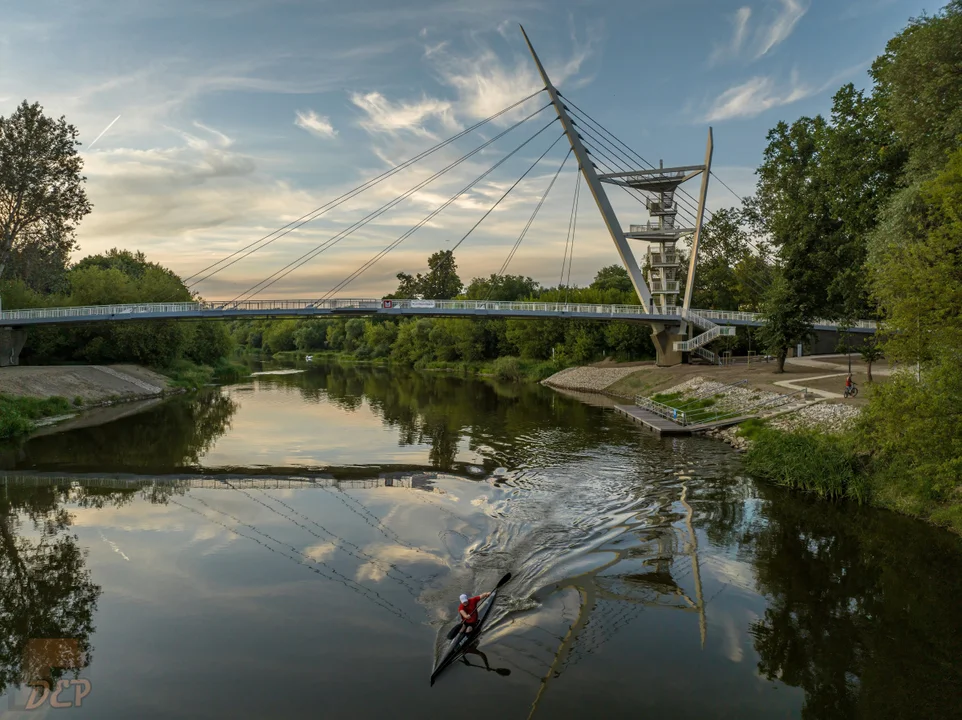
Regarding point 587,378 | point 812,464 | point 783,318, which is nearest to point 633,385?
point 587,378

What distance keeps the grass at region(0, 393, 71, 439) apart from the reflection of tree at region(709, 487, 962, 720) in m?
39.5

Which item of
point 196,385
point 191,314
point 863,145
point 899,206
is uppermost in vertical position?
point 863,145

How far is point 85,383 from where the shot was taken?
5262 cm

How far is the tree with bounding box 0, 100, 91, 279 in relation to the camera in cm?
5450

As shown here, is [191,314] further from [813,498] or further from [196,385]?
[813,498]

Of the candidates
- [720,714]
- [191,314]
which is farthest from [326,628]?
[191,314]

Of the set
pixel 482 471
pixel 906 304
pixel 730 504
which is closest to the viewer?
pixel 906 304

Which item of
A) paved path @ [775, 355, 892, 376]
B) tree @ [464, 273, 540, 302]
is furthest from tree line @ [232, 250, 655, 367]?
paved path @ [775, 355, 892, 376]

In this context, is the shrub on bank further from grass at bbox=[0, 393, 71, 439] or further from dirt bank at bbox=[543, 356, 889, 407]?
grass at bbox=[0, 393, 71, 439]

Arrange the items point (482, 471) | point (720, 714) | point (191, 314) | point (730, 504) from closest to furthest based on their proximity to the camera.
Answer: point (720, 714) → point (730, 504) → point (482, 471) → point (191, 314)

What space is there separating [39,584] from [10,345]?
5001 cm

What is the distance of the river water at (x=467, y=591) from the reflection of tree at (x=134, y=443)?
61cm

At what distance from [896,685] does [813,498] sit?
1317cm

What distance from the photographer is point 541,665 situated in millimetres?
12375
